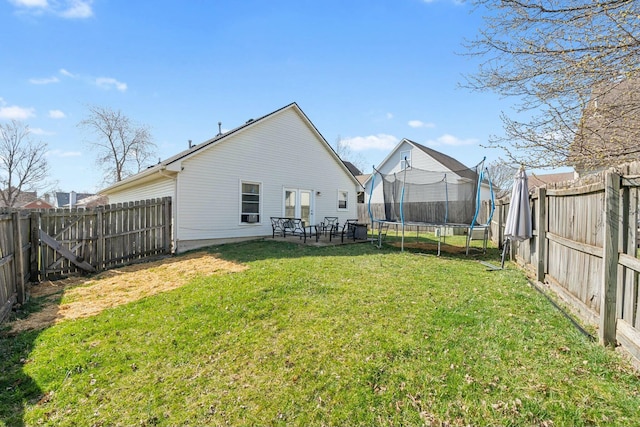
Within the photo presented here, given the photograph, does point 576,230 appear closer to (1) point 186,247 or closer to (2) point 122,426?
(2) point 122,426

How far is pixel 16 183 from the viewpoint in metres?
28.5

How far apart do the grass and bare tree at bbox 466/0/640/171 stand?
7.61 ft

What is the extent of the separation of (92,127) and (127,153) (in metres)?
3.82

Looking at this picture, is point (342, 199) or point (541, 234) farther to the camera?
point (342, 199)

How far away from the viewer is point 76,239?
282 inches

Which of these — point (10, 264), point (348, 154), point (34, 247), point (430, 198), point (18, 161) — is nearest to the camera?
point (10, 264)

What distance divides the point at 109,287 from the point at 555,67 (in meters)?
8.67

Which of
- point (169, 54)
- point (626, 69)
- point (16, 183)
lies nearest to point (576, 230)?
point (626, 69)

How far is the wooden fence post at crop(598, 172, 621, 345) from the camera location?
2.81m

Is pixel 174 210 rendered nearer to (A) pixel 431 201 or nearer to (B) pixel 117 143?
(A) pixel 431 201

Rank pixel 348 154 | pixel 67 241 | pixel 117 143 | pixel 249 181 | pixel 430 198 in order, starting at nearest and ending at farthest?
pixel 67 241
pixel 430 198
pixel 249 181
pixel 117 143
pixel 348 154

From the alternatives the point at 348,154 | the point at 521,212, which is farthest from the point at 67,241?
the point at 348,154

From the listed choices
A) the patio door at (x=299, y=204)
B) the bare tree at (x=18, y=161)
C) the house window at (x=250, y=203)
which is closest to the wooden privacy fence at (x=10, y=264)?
the house window at (x=250, y=203)

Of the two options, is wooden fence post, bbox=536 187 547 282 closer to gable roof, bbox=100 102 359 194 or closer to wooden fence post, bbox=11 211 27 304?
wooden fence post, bbox=11 211 27 304
